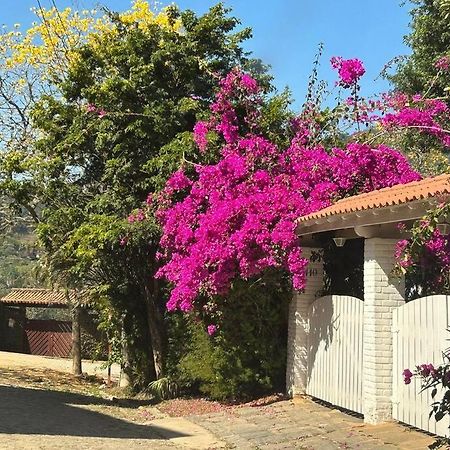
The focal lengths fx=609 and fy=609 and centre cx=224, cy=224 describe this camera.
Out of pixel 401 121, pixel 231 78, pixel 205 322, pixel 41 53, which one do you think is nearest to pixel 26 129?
pixel 41 53

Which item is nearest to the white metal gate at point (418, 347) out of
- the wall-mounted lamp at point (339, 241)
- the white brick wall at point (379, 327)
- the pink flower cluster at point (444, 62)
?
the white brick wall at point (379, 327)

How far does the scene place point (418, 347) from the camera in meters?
6.82

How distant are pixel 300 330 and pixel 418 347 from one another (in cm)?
310

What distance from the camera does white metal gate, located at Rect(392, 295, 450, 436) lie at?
640 centimetres

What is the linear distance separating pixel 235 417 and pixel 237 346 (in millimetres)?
1434

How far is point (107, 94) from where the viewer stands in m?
12.0

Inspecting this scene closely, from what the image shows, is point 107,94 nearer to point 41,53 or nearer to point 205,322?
point 205,322

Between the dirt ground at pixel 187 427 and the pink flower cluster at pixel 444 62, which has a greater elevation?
the pink flower cluster at pixel 444 62

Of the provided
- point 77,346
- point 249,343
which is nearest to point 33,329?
point 77,346

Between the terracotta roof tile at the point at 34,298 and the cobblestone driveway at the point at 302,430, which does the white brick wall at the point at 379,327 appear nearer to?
the cobblestone driveway at the point at 302,430

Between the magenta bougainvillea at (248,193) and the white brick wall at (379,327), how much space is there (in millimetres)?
1424

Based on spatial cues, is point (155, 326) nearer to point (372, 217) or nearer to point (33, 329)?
point (372, 217)

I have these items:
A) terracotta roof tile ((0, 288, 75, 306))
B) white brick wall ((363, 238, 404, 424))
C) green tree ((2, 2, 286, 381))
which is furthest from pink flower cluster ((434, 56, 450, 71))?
terracotta roof tile ((0, 288, 75, 306))

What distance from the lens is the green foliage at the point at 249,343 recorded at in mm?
9891
